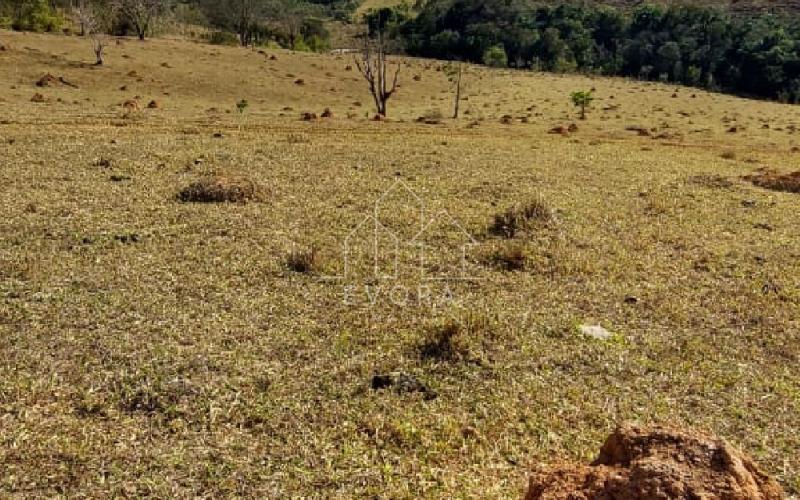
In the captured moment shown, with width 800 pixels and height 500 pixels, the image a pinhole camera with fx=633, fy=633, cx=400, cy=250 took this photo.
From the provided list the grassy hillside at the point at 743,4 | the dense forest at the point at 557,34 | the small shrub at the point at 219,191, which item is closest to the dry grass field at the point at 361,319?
the small shrub at the point at 219,191

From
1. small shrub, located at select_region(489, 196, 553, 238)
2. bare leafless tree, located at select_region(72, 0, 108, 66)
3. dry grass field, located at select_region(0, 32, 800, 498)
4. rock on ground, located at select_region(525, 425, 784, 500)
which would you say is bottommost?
dry grass field, located at select_region(0, 32, 800, 498)

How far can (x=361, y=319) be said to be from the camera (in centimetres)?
891

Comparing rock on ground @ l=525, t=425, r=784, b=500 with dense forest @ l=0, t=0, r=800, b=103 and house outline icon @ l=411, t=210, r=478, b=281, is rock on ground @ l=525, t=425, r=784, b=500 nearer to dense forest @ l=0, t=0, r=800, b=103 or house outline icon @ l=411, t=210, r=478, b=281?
house outline icon @ l=411, t=210, r=478, b=281

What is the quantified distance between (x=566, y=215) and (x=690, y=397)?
7769 mm

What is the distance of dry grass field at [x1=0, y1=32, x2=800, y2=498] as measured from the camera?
6.03m

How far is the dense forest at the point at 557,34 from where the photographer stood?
6912 cm

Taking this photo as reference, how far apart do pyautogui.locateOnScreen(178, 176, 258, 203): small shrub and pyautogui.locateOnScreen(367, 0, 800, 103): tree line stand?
224ft

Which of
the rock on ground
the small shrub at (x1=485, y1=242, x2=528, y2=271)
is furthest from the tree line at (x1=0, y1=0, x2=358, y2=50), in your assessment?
the rock on ground

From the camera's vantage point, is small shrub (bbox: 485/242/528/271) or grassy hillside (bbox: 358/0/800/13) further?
grassy hillside (bbox: 358/0/800/13)

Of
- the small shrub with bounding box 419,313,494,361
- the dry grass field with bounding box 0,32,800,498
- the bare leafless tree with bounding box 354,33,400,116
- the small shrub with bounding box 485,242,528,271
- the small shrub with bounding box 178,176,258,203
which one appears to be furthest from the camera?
the bare leafless tree with bounding box 354,33,400,116

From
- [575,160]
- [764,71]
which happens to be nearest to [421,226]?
[575,160]

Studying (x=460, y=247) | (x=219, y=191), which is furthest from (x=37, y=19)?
(x=460, y=247)

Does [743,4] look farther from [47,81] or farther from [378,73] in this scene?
[47,81]

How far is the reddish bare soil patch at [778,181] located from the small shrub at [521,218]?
380 inches
